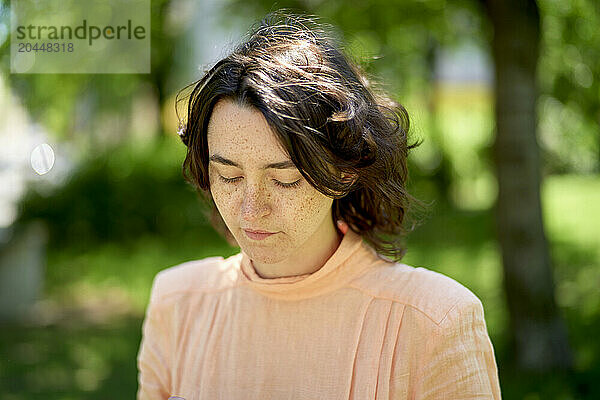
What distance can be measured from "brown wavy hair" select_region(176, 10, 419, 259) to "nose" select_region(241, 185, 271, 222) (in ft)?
0.34

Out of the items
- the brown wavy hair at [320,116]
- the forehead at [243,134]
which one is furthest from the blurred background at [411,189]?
the forehead at [243,134]

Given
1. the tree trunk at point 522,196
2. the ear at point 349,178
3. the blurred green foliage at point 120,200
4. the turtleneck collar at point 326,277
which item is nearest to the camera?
the ear at point 349,178

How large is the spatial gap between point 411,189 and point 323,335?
3.08ft

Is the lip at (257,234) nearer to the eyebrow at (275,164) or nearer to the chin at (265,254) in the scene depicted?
the chin at (265,254)

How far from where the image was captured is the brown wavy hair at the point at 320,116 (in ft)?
4.90

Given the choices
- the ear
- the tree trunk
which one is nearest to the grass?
the tree trunk

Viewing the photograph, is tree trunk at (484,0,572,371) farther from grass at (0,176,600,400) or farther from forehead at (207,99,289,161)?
forehead at (207,99,289,161)

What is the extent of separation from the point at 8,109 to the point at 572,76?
3728mm

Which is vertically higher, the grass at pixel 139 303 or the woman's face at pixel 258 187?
the woman's face at pixel 258 187

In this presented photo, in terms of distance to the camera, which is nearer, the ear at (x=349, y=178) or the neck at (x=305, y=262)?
the ear at (x=349, y=178)

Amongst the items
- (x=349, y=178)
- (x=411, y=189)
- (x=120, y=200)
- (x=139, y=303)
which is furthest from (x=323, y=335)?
(x=120, y=200)

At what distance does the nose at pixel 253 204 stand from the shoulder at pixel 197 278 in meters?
0.37

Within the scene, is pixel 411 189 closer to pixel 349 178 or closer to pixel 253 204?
pixel 349 178

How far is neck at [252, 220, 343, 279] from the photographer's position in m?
1.73
